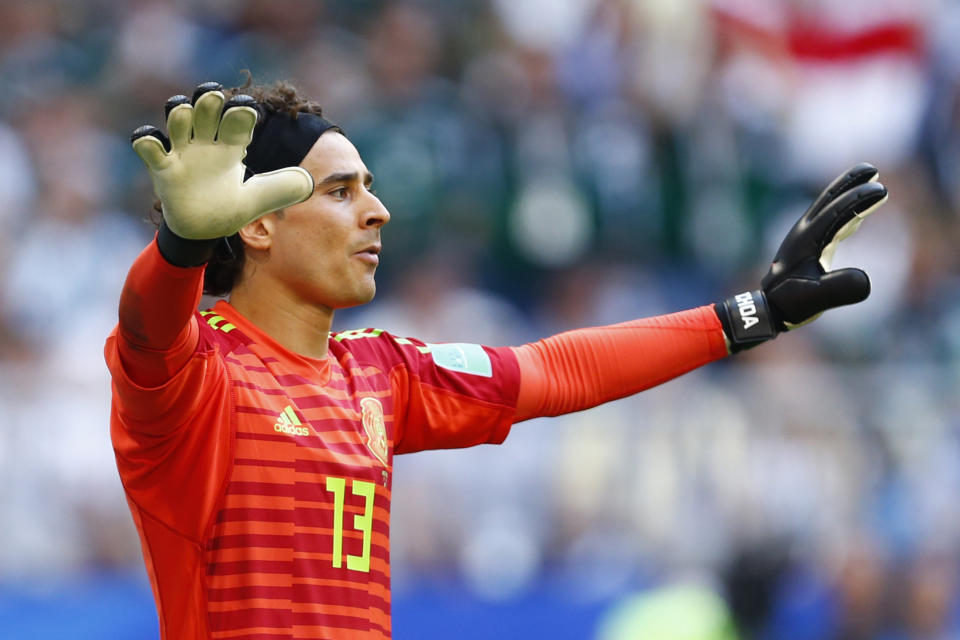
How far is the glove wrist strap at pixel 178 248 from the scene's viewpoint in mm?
3102

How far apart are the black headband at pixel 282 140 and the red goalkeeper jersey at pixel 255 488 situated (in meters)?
0.46

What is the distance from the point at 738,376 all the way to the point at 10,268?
162 inches

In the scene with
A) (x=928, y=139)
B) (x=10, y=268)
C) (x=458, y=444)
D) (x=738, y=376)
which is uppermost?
(x=928, y=139)

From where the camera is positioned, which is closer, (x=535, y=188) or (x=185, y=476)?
(x=185, y=476)

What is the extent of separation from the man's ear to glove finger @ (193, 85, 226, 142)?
3.38 ft

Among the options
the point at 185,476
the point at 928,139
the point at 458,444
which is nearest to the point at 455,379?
the point at 458,444

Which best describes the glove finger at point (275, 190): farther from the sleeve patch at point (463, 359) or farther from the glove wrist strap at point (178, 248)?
the sleeve patch at point (463, 359)

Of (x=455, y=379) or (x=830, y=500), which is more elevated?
(x=830, y=500)

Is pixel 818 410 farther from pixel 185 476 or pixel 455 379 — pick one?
pixel 185 476

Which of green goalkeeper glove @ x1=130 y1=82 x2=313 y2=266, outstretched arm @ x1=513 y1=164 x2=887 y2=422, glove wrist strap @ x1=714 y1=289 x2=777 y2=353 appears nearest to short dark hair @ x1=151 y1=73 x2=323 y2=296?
outstretched arm @ x1=513 y1=164 x2=887 y2=422

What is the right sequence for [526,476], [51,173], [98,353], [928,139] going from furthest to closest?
[928,139]
[51,173]
[98,353]
[526,476]

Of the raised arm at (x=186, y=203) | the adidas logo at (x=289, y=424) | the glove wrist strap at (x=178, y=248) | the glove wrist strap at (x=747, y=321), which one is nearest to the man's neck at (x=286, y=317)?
the adidas logo at (x=289, y=424)

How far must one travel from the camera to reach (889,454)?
749 centimetres

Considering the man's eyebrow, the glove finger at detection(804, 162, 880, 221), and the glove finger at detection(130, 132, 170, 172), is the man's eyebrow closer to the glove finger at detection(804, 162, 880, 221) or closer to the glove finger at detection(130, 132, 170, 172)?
the glove finger at detection(130, 132, 170, 172)
